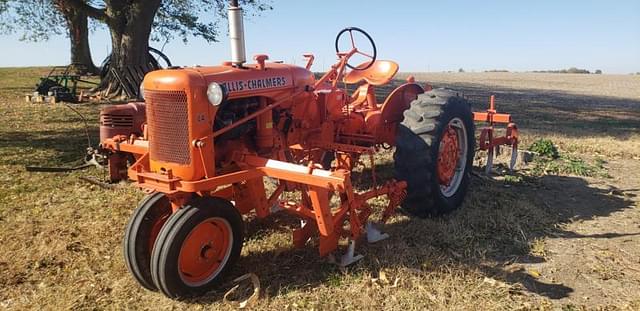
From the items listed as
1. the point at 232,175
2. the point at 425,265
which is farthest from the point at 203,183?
the point at 425,265

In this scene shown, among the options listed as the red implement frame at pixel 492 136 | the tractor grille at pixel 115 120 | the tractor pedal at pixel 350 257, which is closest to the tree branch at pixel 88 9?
the tractor grille at pixel 115 120

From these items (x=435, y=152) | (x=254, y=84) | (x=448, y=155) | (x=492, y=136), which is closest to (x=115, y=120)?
(x=254, y=84)

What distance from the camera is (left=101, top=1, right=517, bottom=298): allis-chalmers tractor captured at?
3301mm

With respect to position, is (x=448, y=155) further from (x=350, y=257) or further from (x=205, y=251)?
(x=205, y=251)

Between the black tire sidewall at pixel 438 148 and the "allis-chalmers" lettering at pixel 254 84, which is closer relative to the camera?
the "allis-chalmers" lettering at pixel 254 84

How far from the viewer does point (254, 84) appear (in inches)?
146

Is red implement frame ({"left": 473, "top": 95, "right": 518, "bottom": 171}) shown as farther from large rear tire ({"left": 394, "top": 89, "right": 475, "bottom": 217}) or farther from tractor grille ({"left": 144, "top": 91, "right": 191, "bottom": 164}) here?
tractor grille ({"left": 144, "top": 91, "right": 191, "bottom": 164})

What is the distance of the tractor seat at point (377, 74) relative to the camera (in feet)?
18.6

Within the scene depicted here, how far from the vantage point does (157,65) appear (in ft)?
48.8

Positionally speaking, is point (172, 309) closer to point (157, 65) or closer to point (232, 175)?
point (232, 175)

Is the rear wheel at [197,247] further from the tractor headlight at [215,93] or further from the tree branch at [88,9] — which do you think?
the tree branch at [88,9]

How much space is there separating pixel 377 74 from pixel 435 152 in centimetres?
166

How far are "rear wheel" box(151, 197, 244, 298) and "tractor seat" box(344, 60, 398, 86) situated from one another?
271 cm

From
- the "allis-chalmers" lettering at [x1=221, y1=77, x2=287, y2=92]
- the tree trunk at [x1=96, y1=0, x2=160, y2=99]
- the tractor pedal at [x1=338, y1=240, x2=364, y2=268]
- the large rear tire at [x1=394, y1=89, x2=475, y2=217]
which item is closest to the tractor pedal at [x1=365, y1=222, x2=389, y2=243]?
the tractor pedal at [x1=338, y1=240, x2=364, y2=268]
